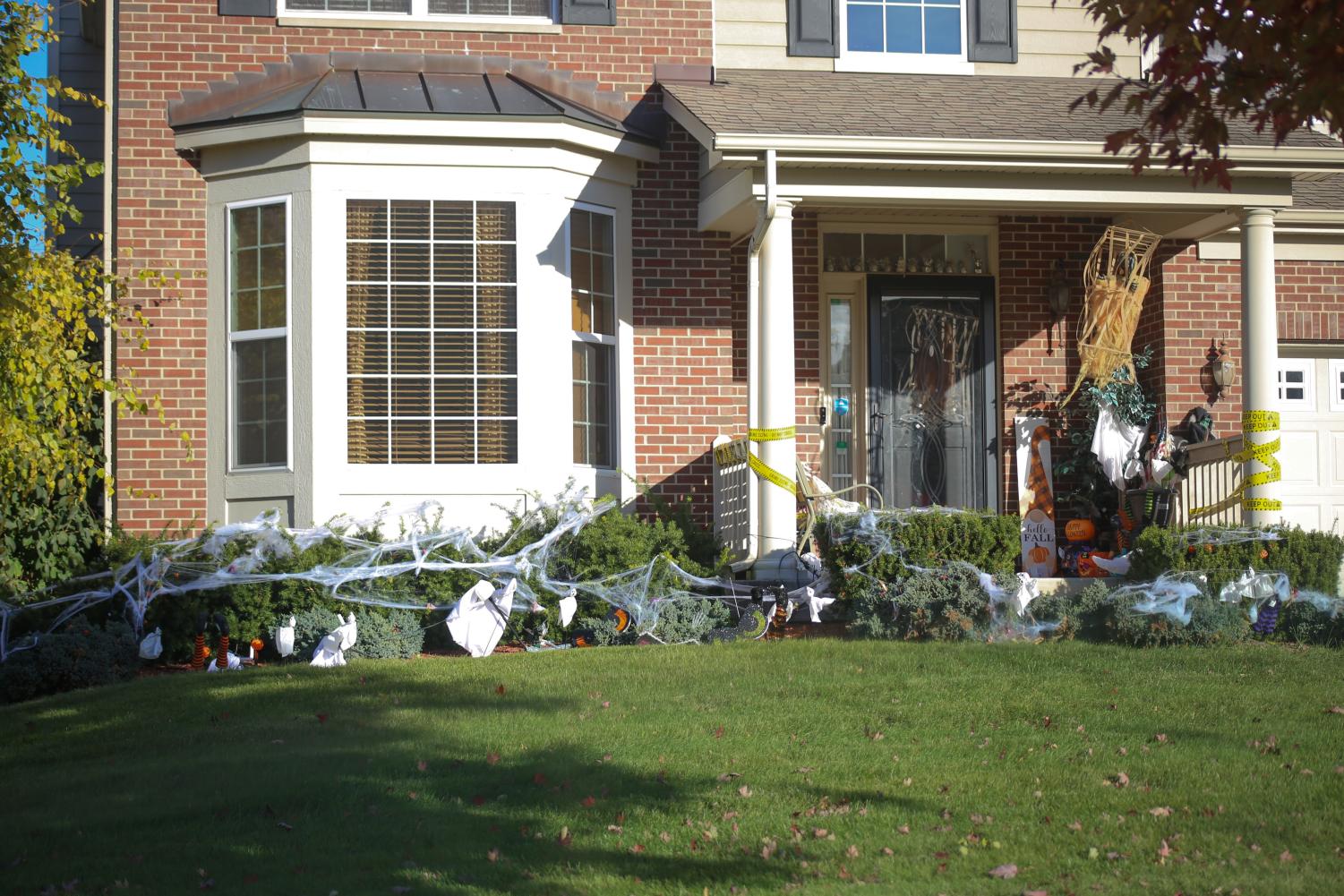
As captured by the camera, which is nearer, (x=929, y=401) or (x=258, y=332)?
(x=258, y=332)

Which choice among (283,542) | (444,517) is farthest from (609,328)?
(283,542)

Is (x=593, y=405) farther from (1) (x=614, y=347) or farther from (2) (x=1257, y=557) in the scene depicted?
(2) (x=1257, y=557)

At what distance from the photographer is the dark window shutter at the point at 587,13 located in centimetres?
1138

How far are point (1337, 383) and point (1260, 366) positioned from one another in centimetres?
273

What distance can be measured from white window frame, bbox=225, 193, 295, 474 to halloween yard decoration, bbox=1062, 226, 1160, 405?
5.88m

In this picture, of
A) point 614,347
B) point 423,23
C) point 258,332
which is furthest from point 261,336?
point 423,23

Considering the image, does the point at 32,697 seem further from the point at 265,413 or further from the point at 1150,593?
the point at 1150,593

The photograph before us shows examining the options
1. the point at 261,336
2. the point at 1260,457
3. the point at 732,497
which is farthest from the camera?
the point at 732,497

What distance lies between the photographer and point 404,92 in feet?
35.3

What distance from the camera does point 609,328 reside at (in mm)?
11273

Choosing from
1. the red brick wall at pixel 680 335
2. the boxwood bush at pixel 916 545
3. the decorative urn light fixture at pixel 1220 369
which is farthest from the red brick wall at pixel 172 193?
the decorative urn light fixture at pixel 1220 369

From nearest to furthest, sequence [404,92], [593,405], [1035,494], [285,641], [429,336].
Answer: [285,641] → [429,336] → [404,92] → [593,405] → [1035,494]

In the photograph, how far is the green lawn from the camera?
4.95m

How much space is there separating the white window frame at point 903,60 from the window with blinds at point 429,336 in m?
3.44
